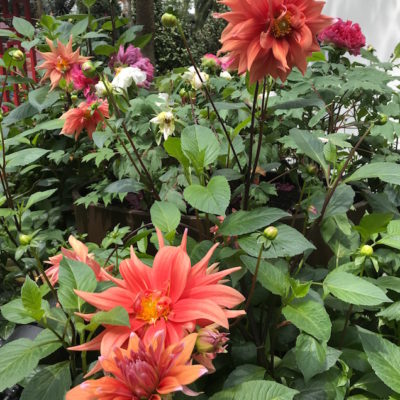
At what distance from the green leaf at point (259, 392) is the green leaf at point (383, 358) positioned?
0.17m

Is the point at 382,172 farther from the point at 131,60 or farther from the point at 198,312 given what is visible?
the point at 131,60

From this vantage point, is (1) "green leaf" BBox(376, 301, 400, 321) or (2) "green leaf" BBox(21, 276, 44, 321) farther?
(1) "green leaf" BBox(376, 301, 400, 321)

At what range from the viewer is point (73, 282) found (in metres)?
0.56

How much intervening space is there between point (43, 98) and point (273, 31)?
924mm

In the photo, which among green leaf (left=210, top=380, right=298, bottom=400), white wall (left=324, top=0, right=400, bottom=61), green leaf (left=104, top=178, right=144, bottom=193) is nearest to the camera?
green leaf (left=210, top=380, right=298, bottom=400)

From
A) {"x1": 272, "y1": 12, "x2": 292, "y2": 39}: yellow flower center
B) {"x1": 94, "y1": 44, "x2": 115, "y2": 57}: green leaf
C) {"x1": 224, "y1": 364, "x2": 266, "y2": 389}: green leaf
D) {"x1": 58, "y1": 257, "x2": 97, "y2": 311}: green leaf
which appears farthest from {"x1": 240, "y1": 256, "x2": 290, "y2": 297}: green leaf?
{"x1": 94, "y1": 44, "x2": 115, "y2": 57}: green leaf

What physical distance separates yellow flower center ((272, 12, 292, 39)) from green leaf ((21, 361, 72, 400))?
524 millimetres

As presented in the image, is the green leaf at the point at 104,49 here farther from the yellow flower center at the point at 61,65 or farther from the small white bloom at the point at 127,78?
the small white bloom at the point at 127,78

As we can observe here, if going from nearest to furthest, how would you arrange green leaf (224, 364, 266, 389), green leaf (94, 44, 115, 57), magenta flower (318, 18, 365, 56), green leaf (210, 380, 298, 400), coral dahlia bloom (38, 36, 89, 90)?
green leaf (210, 380, 298, 400) → green leaf (224, 364, 266, 389) → coral dahlia bloom (38, 36, 89, 90) → magenta flower (318, 18, 365, 56) → green leaf (94, 44, 115, 57)

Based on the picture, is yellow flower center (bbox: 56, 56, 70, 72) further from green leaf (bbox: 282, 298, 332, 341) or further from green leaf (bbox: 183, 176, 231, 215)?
green leaf (bbox: 282, 298, 332, 341)

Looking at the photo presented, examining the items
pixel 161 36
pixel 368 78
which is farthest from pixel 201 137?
pixel 161 36

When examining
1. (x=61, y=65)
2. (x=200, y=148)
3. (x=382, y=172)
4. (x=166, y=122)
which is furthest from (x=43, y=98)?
(x=382, y=172)

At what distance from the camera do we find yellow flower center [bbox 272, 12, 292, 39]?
0.63 metres

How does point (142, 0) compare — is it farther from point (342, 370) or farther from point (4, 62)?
point (342, 370)
